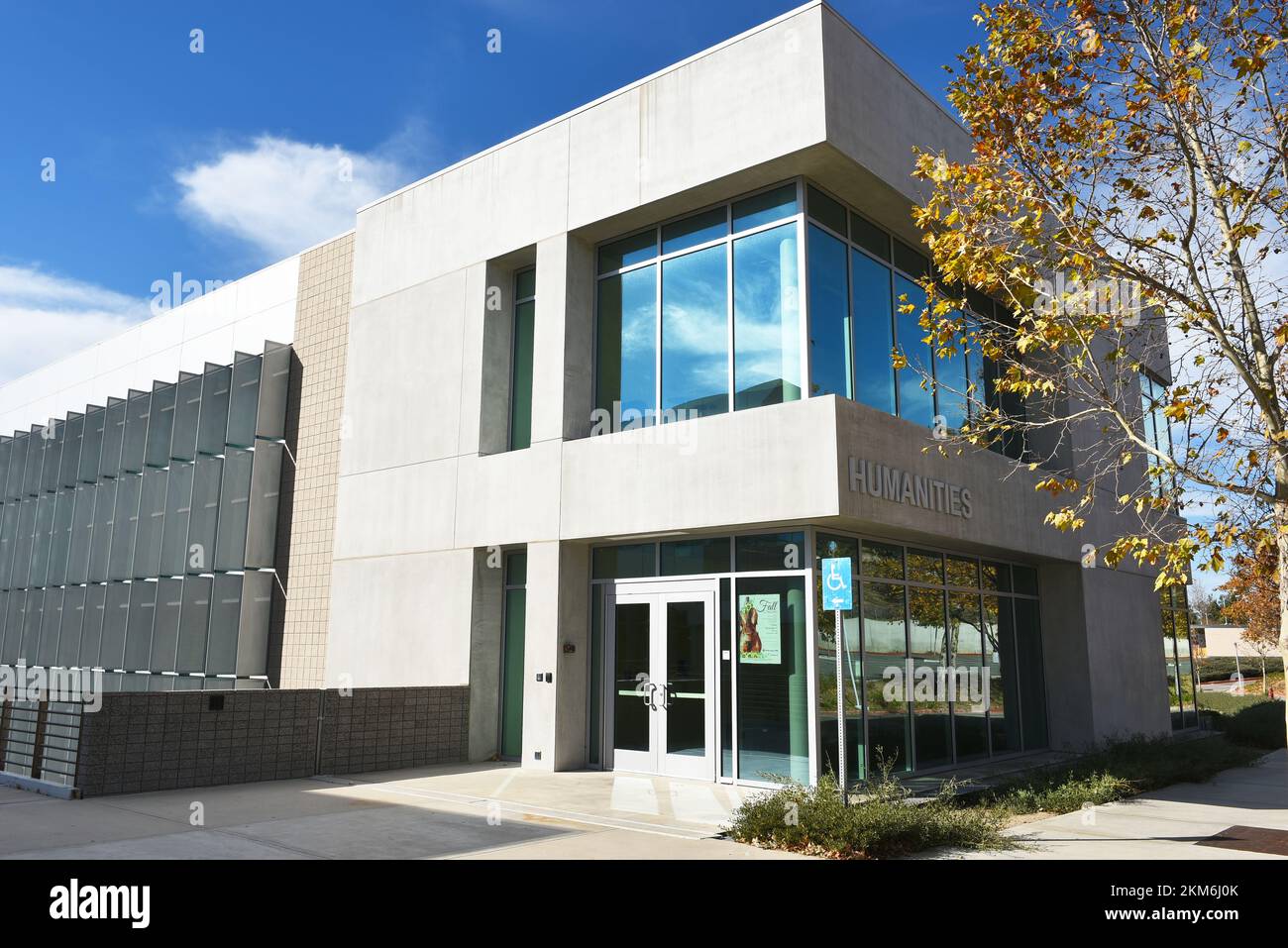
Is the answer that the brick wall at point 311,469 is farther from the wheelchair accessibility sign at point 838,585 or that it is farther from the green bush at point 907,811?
the wheelchair accessibility sign at point 838,585

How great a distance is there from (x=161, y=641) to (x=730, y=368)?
1540cm

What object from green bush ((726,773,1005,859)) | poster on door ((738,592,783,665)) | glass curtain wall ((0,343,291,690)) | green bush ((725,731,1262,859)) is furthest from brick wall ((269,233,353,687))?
green bush ((726,773,1005,859))

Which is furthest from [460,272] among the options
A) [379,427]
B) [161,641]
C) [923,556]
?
[161,641]

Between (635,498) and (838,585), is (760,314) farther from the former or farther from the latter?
(838,585)

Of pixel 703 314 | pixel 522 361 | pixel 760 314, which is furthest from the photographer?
pixel 522 361

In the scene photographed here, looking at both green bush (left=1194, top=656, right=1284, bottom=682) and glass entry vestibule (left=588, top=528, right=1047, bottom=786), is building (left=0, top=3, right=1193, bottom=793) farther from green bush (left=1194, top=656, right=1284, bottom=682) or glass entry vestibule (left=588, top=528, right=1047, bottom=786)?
green bush (left=1194, top=656, right=1284, bottom=682)

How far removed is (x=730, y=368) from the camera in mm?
13766

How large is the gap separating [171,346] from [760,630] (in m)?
19.1

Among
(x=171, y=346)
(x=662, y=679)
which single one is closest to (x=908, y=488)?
(x=662, y=679)

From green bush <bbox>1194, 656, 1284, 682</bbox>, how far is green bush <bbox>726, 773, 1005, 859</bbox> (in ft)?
167

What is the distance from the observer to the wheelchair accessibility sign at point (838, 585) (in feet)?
32.7

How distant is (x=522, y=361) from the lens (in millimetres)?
16781
